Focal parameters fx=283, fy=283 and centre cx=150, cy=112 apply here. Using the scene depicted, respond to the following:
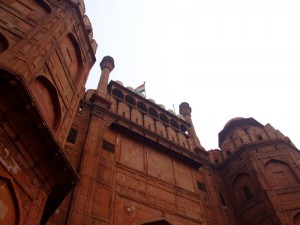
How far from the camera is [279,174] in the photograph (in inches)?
644

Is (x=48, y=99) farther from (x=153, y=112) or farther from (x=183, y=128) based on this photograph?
(x=183, y=128)

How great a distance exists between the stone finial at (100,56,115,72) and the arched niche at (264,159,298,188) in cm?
1260

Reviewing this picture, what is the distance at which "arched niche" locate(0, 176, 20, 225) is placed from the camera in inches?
231

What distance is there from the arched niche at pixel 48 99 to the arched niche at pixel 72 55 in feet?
5.98

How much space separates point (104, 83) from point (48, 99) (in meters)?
9.98

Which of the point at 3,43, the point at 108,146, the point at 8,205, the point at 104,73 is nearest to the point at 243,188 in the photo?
the point at 108,146

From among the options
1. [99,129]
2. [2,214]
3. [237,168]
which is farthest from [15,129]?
[237,168]

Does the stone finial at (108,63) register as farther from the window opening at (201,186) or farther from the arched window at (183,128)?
the window opening at (201,186)

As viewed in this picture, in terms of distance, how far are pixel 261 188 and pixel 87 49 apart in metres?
11.8

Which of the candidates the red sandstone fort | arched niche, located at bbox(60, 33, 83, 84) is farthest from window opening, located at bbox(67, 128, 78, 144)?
arched niche, located at bbox(60, 33, 83, 84)

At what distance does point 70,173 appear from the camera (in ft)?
25.3

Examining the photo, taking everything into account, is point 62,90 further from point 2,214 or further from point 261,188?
point 261,188

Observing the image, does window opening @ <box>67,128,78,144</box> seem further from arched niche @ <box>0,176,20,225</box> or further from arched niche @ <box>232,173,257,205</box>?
arched niche @ <box>232,173,257,205</box>

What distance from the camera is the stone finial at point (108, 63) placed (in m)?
21.0
